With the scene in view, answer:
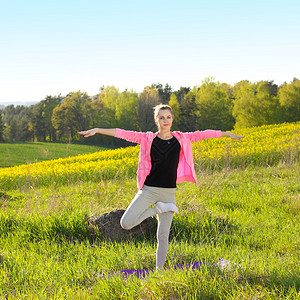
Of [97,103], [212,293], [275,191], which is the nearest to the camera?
[212,293]

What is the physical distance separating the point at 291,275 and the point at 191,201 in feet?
8.25

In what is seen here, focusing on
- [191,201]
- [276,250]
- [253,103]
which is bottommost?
[276,250]

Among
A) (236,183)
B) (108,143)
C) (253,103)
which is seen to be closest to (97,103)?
(108,143)

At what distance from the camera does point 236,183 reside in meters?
7.31

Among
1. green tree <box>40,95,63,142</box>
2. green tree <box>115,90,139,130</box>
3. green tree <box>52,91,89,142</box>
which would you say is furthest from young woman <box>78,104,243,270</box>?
green tree <box>40,95,63,142</box>

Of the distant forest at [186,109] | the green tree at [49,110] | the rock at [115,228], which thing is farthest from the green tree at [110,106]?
the rock at [115,228]

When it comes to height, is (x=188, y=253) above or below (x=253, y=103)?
below

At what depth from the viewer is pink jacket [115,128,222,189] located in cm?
337

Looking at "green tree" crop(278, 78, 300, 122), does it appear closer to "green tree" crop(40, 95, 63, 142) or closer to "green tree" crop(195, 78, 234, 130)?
"green tree" crop(195, 78, 234, 130)

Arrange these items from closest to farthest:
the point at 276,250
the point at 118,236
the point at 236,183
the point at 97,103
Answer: the point at 276,250 → the point at 118,236 → the point at 236,183 → the point at 97,103

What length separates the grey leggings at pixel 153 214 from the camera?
3223 mm

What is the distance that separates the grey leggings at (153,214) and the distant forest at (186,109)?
34501mm

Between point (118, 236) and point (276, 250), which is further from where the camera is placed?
point (118, 236)

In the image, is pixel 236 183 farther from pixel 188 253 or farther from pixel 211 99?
pixel 211 99
